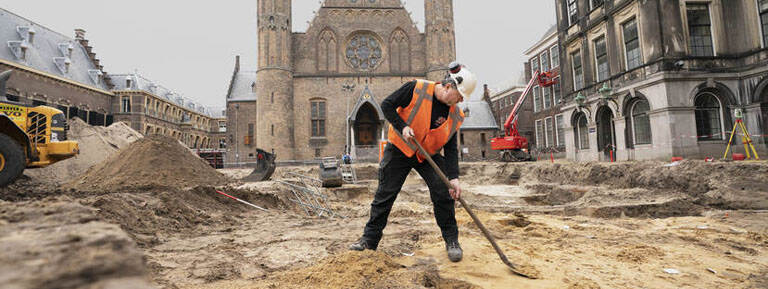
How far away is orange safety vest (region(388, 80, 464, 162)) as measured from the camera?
10.8 feet

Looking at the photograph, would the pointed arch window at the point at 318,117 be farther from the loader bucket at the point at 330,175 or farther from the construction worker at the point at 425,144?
the construction worker at the point at 425,144

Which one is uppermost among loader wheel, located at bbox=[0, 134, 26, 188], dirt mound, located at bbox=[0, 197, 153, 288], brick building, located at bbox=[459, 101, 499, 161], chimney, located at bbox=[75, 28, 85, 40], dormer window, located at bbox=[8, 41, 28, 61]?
chimney, located at bbox=[75, 28, 85, 40]

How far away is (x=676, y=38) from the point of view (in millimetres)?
11359

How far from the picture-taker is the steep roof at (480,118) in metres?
32.9

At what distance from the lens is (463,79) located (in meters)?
3.09

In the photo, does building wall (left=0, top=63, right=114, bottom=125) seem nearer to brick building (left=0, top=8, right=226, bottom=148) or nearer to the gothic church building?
brick building (left=0, top=8, right=226, bottom=148)

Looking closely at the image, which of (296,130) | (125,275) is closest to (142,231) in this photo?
(125,275)

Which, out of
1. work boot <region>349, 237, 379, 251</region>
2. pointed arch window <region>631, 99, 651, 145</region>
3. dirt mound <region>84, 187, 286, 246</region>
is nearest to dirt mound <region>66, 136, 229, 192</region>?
dirt mound <region>84, 187, 286, 246</region>

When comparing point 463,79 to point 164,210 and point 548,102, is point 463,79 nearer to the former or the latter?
point 164,210

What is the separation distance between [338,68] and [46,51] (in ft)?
77.4

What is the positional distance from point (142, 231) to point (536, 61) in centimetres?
3280

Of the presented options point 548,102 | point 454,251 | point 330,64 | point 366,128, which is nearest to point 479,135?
point 548,102

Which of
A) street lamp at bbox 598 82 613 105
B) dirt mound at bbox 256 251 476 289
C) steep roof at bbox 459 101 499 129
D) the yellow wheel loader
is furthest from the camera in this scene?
steep roof at bbox 459 101 499 129

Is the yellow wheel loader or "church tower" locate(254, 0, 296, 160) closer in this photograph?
the yellow wheel loader
